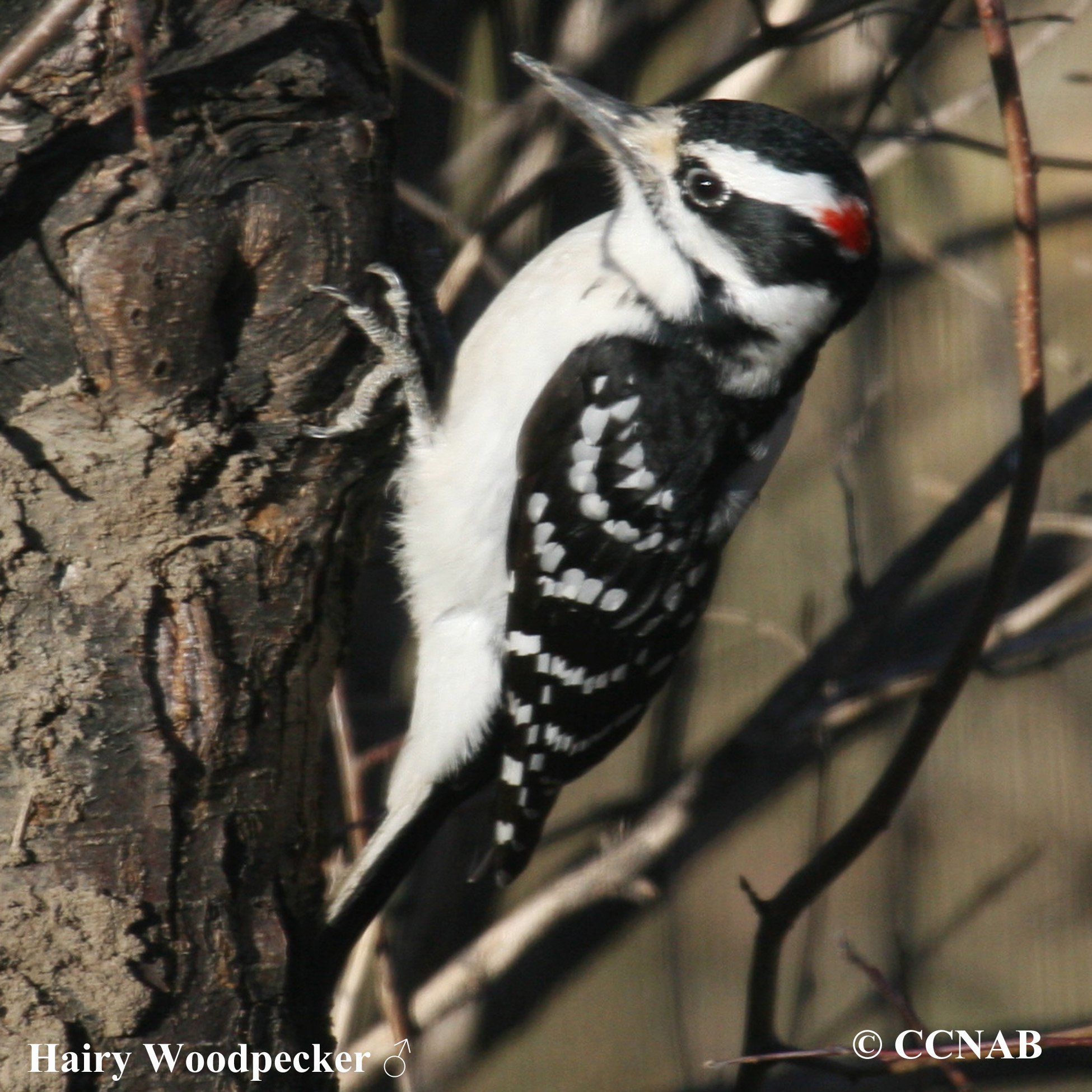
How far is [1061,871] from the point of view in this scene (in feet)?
12.2

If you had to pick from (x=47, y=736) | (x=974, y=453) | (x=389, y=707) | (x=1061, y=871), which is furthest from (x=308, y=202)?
(x=1061, y=871)

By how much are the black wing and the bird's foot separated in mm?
343

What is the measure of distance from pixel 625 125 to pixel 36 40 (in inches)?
52.5

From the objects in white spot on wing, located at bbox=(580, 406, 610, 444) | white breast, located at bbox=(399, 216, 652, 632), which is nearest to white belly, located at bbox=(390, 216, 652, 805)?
white breast, located at bbox=(399, 216, 652, 632)

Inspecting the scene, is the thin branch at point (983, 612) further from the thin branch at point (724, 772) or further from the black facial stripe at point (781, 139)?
the thin branch at point (724, 772)

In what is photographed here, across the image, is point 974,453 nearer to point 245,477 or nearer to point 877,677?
point 877,677

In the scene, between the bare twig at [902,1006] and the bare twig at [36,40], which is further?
the bare twig at [902,1006]

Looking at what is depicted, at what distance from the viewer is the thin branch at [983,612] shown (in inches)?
73.8

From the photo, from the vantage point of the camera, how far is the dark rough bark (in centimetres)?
181

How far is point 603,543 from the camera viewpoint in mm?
2559

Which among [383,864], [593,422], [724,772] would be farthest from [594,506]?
[724,772]

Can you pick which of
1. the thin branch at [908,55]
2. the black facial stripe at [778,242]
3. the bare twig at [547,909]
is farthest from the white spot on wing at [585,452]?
the bare twig at [547,909]

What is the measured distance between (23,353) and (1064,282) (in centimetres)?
297

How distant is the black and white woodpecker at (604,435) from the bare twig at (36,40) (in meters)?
0.90
